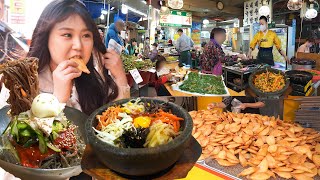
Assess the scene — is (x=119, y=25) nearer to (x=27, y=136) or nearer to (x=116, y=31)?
(x=116, y=31)

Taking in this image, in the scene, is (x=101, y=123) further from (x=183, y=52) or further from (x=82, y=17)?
(x=183, y=52)

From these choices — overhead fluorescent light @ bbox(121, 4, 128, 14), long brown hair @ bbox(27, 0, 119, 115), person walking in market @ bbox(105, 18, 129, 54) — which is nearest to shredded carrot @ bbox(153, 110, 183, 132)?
long brown hair @ bbox(27, 0, 119, 115)

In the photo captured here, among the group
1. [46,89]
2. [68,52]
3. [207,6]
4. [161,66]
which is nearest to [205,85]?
[161,66]

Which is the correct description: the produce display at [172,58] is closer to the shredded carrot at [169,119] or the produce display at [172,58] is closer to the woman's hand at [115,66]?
the woman's hand at [115,66]

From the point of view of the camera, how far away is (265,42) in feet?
9.08

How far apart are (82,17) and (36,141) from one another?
1.02m

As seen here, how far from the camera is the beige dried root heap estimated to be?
137cm

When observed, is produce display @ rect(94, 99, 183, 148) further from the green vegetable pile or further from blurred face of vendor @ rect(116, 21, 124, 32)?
blurred face of vendor @ rect(116, 21, 124, 32)

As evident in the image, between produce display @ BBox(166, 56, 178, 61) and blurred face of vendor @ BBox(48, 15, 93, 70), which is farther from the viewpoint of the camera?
produce display @ BBox(166, 56, 178, 61)

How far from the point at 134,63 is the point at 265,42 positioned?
1358 millimetres

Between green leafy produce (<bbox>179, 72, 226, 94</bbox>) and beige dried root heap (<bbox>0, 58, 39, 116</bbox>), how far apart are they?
1634 mm

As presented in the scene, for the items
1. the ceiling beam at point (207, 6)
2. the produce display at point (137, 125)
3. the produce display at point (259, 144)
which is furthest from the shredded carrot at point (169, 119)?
the ceiling beam at point (207, 6)

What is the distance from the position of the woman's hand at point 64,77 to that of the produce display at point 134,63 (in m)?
0.52

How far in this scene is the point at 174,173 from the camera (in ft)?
3.18
